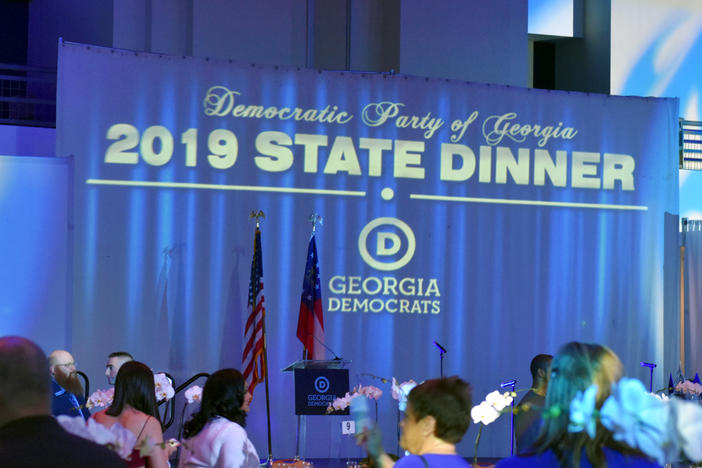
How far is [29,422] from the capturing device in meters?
2.16

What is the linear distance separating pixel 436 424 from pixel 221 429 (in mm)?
1552

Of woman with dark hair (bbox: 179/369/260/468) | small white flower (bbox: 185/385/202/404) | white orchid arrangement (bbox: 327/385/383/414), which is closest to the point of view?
woman with dark hair (bbox: 179/369/260/468)

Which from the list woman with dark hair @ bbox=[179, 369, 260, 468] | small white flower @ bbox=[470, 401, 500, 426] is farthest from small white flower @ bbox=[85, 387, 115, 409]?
small white flower @ bbox=[470, 401, 500, 426]

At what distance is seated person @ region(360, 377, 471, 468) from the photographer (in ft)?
8.63

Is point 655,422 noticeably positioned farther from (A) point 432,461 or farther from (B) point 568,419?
(A) point 432,461

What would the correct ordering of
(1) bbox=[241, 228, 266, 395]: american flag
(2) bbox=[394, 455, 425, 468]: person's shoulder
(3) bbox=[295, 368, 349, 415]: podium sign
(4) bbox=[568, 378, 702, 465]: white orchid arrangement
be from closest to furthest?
(4) bbox=[568, 378, 702, 465]: white orchid arrangement, (2) bbox=[394, 455, 425, 468]: person's shoulder, (3) bbox=[295, 368, 349, 415]: podium sign, (1) bbox=[241, 228, 266, 395]: american flag

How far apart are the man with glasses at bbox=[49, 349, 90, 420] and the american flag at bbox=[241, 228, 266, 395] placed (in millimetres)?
1914

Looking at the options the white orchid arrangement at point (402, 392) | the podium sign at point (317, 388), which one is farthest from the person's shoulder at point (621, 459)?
the podium sign at point (317, 388)

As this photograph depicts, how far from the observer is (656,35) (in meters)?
11.6

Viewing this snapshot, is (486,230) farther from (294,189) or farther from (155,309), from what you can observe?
(155,309)

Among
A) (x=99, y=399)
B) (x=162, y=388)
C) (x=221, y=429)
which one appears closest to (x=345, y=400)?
(x=162, y=388)

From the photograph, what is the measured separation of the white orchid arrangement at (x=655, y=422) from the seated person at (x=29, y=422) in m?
1.12

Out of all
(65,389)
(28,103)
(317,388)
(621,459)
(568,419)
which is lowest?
(317,388)

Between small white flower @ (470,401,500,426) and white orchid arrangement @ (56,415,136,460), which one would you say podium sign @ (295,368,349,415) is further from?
white orchid arrangement @ (56,415,136,460)
